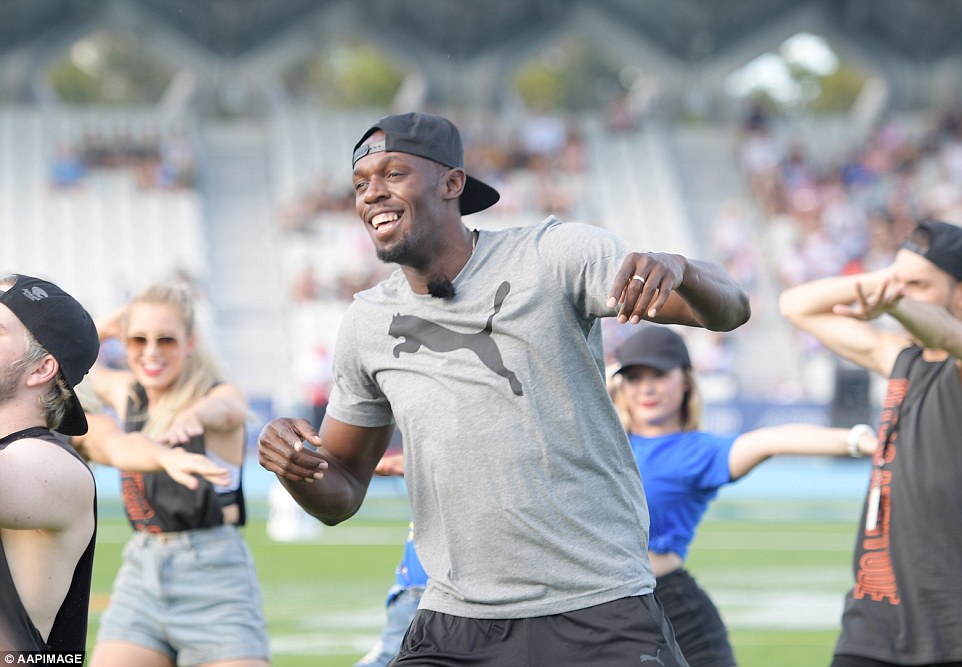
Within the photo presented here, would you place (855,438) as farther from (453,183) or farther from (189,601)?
(189,601)

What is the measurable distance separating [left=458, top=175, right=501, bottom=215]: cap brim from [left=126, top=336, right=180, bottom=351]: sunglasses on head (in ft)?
6.91

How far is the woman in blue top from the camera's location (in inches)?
218

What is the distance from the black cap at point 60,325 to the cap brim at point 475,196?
1.21m

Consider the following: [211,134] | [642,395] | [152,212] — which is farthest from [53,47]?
[642,395]

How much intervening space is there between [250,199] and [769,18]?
14.5 meters

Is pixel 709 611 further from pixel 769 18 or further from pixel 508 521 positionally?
pixel 769 18

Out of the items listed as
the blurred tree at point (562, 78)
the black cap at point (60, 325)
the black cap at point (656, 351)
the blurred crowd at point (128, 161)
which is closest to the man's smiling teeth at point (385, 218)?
the black cap at point (60, 325)

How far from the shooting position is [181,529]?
19.0 feet

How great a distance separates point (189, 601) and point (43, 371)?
214cm

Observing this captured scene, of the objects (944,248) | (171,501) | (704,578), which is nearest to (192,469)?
(171,501)

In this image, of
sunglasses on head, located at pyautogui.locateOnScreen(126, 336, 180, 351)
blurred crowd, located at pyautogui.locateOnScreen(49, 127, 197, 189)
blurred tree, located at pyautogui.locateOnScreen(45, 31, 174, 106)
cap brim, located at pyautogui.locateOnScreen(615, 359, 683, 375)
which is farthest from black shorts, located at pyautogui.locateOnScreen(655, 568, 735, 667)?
blurred tree, located at pyautogui.locateOnScreen(45, 31, 174, 106)

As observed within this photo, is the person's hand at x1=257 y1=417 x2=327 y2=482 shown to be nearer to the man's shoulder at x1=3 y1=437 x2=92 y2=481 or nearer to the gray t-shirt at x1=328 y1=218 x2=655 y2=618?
the gray t-shirt at x1=328 y1=218 x2=655 y2=618

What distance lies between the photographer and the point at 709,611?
5590mm

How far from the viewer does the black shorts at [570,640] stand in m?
3.77
